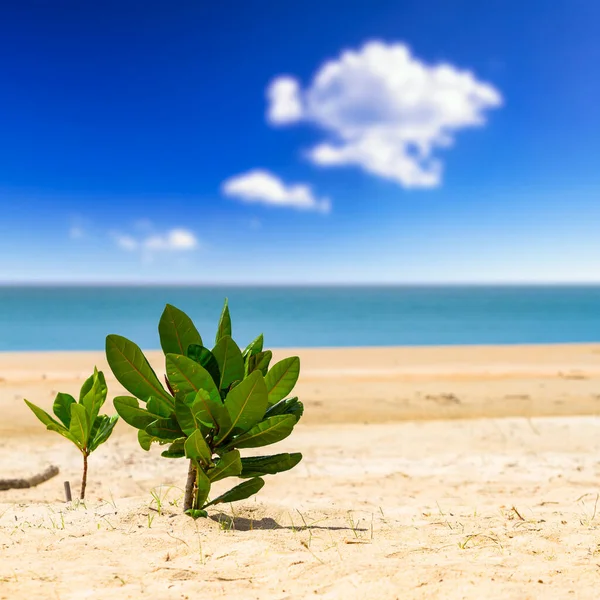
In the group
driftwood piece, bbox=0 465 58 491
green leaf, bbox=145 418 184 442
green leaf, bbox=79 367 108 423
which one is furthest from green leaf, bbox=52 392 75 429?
driftwood piece, bbox=0 465 58 491

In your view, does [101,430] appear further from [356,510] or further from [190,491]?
[356,510]

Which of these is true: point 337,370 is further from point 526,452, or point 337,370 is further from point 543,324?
point 543,324

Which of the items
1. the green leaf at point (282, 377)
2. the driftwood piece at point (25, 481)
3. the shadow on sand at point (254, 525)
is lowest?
the driftwood piece at point (25, 481)

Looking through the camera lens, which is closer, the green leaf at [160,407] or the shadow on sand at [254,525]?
the green leaf at [160,407]

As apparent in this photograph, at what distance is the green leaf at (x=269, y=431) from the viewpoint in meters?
2.70

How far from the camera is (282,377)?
2.81 metres

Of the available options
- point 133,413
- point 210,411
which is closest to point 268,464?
point 210,411

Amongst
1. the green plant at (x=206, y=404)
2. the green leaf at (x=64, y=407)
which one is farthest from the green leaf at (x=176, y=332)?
the green leaf at (x=64, y=407)

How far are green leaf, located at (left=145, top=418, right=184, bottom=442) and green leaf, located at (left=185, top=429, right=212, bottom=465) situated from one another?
191mm

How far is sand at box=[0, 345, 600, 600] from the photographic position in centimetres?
207

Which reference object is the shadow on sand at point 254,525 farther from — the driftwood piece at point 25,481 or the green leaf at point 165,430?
the driftwood piece at point 25,481

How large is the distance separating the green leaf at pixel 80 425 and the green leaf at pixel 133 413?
26.9 inches

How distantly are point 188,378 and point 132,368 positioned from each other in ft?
1.16

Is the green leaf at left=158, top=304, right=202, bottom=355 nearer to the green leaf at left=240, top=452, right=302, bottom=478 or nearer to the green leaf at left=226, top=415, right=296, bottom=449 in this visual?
the green leaf at left=226, top=415, right=296, bottom=449
